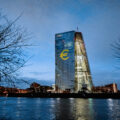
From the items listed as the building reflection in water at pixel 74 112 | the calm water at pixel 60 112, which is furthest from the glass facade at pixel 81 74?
the building reflection in water at pixel 74 112

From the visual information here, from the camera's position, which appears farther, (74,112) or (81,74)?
(81,74)

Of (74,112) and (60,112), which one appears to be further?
(60,112)

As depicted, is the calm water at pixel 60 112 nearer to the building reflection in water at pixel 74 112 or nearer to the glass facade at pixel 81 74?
the building reflection in water at pixel 74 112

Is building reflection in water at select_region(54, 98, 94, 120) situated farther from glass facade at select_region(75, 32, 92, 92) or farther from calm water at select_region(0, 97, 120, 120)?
glass facade at select_region(75, 32, 92, 92)

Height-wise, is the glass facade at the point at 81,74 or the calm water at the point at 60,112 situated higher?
the glass facade at the point at 81,74

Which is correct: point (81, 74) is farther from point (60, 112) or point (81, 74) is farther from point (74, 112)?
point (74, 112)

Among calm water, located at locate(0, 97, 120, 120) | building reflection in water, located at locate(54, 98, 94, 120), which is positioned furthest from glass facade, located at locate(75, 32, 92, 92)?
building reflection in water, located at locate(54, 98, 94, 120)

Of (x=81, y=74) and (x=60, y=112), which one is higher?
(x=81, y=74)

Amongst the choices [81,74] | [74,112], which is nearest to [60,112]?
[74,112]

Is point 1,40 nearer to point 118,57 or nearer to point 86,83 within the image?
point 118,57

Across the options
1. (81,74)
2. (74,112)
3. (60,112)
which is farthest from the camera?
(81,74)

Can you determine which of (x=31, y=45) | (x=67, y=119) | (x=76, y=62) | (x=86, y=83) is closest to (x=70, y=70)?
(x=76, y=62)

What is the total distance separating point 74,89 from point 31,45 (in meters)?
195

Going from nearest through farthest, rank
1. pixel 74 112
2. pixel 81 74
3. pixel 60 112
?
pixel 74 112 < pixel 60 112 < pixel 81 74
